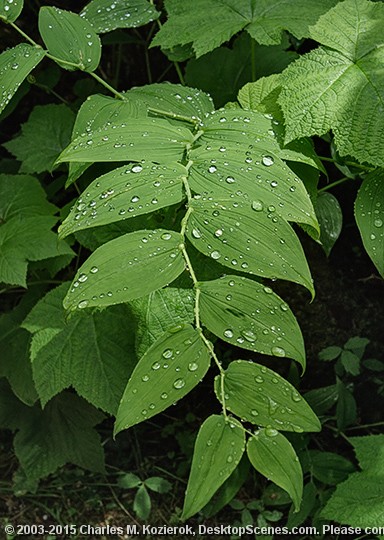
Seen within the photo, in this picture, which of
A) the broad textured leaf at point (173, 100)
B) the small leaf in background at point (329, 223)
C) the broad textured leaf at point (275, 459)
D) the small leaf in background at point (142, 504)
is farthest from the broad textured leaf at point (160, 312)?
the small leaf in background at point (142, 504)

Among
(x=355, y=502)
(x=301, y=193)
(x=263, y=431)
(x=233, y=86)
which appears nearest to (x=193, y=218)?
(x=301, y=193)

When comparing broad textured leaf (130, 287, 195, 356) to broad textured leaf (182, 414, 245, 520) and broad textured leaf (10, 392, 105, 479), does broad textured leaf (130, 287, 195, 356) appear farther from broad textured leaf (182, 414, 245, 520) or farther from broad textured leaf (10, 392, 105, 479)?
broad textured leaf (10, 392, 105, 479)

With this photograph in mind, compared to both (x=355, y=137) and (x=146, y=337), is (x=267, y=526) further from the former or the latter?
(x=355, y=137)

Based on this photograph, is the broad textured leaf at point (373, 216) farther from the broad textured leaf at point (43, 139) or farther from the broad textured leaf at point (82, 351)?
the broad textured leaf at point (43, 139)

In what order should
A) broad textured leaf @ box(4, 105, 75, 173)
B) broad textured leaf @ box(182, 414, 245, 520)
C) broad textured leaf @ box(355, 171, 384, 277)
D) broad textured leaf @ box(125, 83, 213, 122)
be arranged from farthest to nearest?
broad textured leaf @ box(4, 105, 75, 173) → broad textured leaf @ box(125, 83, 213, 122) → broad textured leaf @ box(355, 171, 384, 277) → broad textured leaf @ box(182, 414, 245, 520)

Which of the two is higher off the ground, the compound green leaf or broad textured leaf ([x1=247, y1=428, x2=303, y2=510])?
the compound green leaf

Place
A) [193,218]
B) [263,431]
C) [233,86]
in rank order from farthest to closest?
[233,86], [193,218], [263,431]

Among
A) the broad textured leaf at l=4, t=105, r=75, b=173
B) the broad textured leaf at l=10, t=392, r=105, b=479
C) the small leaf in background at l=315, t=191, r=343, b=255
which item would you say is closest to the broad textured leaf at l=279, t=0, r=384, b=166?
the small leaf in background at l=315, t=191, r=343, b=255
